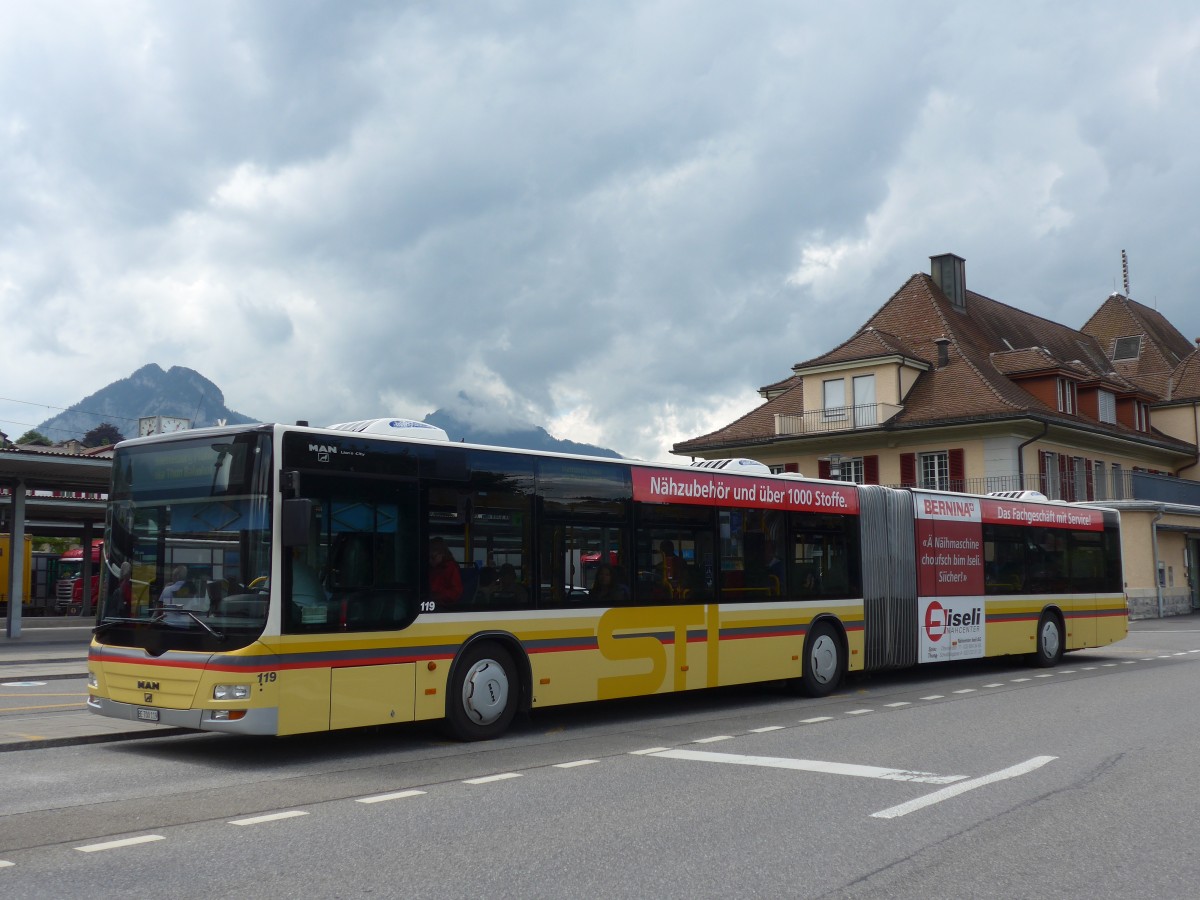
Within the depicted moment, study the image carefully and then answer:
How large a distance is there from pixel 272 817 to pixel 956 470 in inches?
1685

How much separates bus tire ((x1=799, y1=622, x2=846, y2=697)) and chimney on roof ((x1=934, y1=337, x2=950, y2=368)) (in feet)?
118

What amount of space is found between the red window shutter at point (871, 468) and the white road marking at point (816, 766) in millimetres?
39899

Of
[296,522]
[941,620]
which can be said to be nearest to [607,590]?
[296,522]

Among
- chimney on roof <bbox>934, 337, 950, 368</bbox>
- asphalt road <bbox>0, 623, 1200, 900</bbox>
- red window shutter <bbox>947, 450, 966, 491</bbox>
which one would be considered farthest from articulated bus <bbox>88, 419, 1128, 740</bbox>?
chimney on roof <bbox>934, 337, 950, 368</bbox>

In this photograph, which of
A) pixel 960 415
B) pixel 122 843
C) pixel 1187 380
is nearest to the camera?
pixel 122 843

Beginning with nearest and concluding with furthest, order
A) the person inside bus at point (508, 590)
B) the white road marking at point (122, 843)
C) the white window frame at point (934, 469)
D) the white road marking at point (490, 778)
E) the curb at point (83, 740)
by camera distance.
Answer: the white road marking at point (122, 843), the white road marking at point (490, 778), the curb at point (83, 740), the person inside bus at point (508, 590), the white window frame at point (934, 469)

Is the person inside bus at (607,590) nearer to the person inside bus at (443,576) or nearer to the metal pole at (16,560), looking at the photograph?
the person inside bus at (443,576)

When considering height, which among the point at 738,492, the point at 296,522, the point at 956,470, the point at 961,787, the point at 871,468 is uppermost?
the point at 871,468

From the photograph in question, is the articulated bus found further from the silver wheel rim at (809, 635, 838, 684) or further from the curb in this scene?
the curb

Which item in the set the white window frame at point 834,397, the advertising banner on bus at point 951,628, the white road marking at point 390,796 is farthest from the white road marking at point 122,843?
the white window frame at point 834,397

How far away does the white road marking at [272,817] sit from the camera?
7824 millimetres

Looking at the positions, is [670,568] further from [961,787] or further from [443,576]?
[961,787]

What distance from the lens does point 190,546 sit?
10.4 metres

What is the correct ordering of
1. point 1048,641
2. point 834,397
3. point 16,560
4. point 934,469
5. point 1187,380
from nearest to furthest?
point 1048,641
point 16,560
point 934,469
point 834,397
point 1187,380
